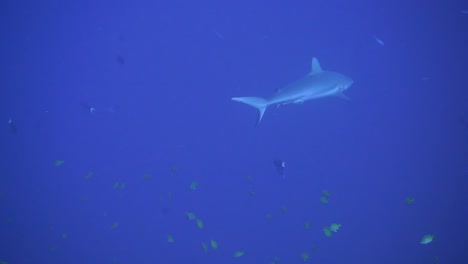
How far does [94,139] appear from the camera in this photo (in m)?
18.8

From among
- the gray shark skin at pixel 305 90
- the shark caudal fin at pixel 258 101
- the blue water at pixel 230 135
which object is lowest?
the blue water at pixel 230 135

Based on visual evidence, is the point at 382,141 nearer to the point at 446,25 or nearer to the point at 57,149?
the point at 446,25

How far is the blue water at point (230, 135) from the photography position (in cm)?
1366

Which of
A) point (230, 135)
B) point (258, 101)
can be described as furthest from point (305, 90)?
point (230, 135)

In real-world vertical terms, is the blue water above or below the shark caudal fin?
below

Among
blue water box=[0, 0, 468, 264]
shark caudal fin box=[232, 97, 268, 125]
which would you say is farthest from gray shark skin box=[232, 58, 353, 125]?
blue water box=[0, 0, 468, 264]

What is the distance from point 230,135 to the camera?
15258 mm

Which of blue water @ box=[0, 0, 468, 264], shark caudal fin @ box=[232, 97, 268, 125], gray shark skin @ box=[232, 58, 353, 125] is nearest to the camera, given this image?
gray shark skin @ box=[232, 58, 353, 125]

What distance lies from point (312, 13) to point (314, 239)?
553 inches

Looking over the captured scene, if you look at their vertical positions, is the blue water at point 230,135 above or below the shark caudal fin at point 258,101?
below

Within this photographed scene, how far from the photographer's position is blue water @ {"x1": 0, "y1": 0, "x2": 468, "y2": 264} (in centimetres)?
1366

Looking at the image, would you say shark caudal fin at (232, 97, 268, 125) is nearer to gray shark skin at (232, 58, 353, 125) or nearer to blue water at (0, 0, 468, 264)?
gray shark skin at (232, 58, 353, 125)

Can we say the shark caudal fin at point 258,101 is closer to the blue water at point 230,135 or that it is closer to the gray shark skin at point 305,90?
the gray shark skin at point 305,90

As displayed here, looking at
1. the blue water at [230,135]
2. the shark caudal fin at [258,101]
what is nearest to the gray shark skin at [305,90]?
the shark caudal fin at [258,101]
